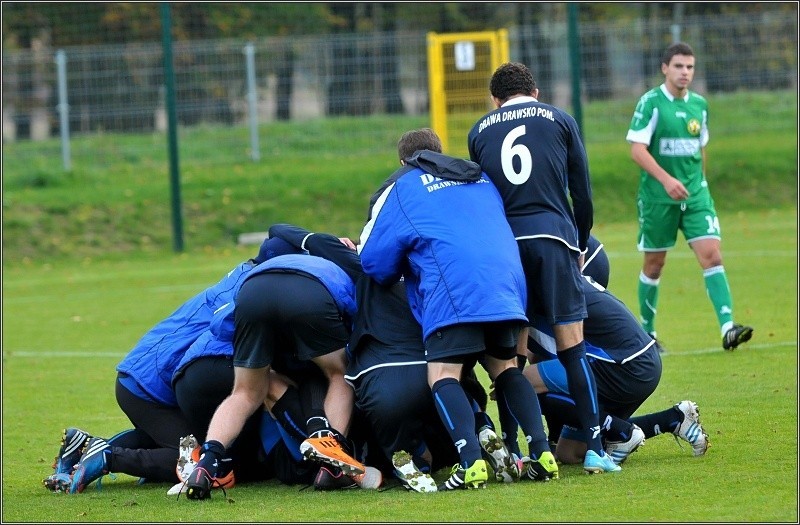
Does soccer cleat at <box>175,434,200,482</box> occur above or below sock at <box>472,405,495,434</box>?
below

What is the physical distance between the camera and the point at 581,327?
6.70 m

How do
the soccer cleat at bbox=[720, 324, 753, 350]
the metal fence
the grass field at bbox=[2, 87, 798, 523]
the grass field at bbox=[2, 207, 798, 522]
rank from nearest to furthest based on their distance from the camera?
the grass field at bbox=[2, 207, 798, 522]
the grass field at bbox=[2, 87, 798, 523]
the soccer cleat at bbox=[720, 324, 753, 350]
the metal fence

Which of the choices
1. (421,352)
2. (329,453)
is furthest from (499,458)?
(329,453)

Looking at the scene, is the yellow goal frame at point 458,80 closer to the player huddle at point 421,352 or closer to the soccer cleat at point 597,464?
the player huddle at point 421,352

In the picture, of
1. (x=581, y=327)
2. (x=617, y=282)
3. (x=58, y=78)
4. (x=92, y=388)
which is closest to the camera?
(x=581, y=327)

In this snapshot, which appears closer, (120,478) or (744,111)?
(120,478)

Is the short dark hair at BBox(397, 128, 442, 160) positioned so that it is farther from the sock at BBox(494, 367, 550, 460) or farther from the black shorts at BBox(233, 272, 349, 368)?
the sock at BBox(494, 367, 550, 460)

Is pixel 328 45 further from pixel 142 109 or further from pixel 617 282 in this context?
pixel 617 282

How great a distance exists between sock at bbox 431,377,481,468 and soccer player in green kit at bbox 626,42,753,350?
4783 millimetres

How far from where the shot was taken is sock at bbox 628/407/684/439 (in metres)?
6.96

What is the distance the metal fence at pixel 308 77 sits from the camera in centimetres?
2441

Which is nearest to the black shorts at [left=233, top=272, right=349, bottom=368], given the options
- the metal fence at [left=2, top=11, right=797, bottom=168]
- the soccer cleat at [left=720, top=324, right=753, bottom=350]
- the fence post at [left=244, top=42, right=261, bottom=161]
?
the soccer cleat at [left=720, top=324, right=753, bottom=350]

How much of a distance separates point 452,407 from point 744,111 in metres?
20.3

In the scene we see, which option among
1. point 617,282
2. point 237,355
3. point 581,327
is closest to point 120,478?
point 237,355
